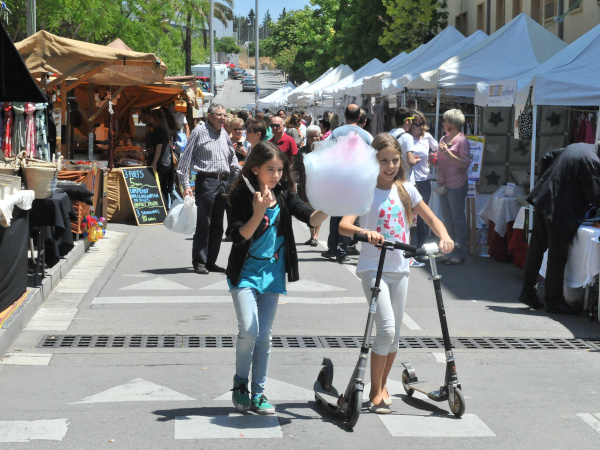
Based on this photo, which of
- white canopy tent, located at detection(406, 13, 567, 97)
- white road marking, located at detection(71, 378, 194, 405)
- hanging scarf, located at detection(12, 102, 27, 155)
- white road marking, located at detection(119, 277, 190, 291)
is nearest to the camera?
white road marking, located at detection(71, 378, 194, 405)

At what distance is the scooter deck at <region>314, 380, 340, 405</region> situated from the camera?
565cm

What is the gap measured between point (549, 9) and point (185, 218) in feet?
52.4

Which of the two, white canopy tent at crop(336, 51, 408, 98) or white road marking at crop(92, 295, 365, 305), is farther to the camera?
white canopy tent at crop(336, 51, 408, 98)

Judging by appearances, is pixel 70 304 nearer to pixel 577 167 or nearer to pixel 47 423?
pixel 47 423

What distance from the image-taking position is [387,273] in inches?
223

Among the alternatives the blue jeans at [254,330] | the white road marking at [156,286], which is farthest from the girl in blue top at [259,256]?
the white road marking at [156,286]

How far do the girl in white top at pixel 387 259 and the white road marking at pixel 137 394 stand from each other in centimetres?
129

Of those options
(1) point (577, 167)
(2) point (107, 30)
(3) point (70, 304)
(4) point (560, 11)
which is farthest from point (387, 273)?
(2) point (107, 30)

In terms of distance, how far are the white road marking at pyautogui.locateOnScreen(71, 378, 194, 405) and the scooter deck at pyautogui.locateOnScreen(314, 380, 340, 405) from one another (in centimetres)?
87

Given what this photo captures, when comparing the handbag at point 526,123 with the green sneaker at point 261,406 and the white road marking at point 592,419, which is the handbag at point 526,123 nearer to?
the white road marking at point 592,419

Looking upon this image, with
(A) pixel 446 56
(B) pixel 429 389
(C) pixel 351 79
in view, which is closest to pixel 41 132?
(B) pixel 429 389

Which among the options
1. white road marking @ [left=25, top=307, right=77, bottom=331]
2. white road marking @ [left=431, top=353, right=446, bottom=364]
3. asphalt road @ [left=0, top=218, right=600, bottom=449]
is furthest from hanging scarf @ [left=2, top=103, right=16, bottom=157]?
white road marking @ [left=431, top=353, right=446, bottom=364]

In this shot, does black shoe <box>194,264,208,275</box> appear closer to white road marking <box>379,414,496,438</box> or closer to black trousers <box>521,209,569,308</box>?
black trousers <box>521,209,569,308</box>

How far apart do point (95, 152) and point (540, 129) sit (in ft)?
34.0
